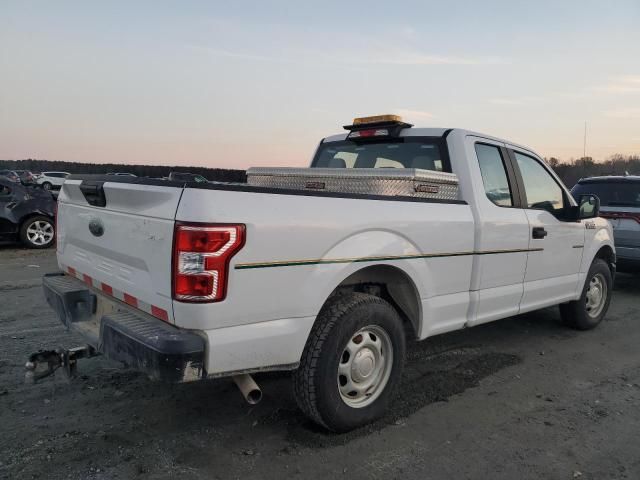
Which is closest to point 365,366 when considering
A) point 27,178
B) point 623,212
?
point 623,212

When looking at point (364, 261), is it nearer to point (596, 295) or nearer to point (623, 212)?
point (596, 295)

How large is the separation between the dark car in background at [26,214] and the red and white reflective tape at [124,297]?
783cm

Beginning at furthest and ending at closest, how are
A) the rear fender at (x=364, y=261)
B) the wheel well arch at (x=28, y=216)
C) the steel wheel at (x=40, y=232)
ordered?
the steel wheel at (x=40, y=232) → the wheel well arch at (x=28, y=216) → the rear fender at (x=364, y=261)

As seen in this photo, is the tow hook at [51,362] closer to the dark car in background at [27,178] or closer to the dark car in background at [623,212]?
the dark car in background at [623,212]

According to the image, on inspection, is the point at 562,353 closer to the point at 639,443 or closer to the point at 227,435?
the point at 639,443

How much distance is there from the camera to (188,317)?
8.21 ft

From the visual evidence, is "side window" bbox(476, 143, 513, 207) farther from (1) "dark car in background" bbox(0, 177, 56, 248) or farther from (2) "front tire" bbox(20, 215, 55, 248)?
(2) "front tire" bbox(20, 215, 55, 248)

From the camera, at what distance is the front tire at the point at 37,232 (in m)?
10.4

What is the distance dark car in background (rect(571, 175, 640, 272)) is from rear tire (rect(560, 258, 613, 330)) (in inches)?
75.6

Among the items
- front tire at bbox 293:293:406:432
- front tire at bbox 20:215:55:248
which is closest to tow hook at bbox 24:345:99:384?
front tire at bbox 293:293:406:432

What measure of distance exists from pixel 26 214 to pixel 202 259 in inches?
374

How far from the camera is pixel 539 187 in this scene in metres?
4.91

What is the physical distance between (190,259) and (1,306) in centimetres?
466

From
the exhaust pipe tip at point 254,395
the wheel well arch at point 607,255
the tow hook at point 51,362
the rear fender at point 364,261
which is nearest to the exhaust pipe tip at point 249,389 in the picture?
the exhaust pipe tip at point 254,395
